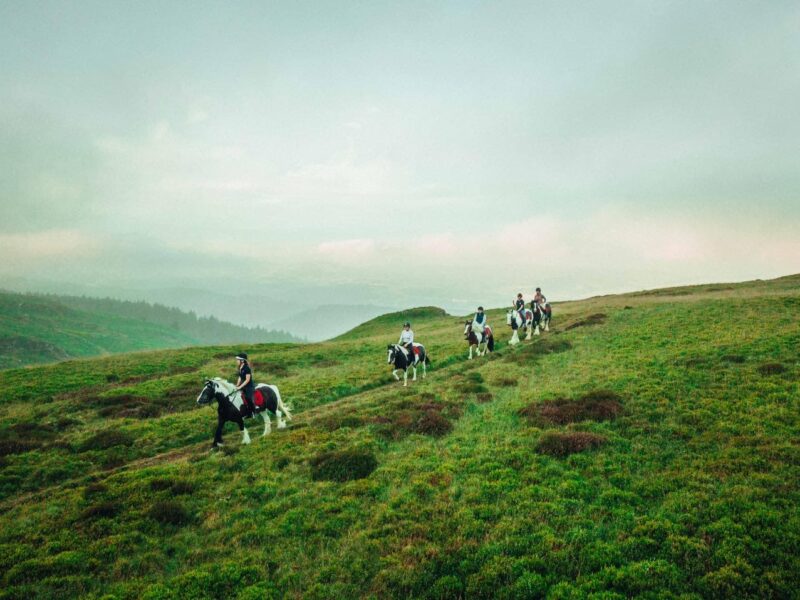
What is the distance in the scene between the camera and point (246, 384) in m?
16.4

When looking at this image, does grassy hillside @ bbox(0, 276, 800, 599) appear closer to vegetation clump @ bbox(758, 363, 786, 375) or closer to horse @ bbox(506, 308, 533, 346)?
vegetation clump @ bbox(758, 363, 786, 375)

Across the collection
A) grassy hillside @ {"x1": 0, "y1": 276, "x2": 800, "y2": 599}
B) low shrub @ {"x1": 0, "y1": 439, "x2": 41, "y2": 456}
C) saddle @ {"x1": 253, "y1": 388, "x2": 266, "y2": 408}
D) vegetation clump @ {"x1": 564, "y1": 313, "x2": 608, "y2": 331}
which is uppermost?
vegetation clump @ {"x1": 564, "y1": 313, "x2": 608, "y2": 331}

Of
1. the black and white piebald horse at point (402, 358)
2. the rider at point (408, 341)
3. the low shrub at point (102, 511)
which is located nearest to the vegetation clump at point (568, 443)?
the black and white piebald horse at point (402, 358)

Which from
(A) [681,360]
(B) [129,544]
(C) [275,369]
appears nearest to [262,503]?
(B) [129,544]

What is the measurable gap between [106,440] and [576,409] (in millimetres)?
22043

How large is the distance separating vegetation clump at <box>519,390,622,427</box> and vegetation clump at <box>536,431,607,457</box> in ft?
5.08

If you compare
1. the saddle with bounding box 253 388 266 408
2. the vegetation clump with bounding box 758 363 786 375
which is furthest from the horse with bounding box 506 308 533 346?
the saddle with bounding box 253 388 266 408

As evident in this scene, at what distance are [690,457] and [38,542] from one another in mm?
18030

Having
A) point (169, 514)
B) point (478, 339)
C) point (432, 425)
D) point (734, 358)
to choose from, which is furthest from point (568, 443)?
point (478, 339)

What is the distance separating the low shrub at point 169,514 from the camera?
1067 centimetres

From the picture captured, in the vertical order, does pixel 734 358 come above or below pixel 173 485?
above

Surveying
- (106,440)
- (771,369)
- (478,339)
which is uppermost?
(478,339)

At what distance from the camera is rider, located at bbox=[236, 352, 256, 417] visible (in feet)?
52.8

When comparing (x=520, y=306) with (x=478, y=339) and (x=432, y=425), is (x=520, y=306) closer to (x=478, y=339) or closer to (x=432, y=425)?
(x=478, y=339)
